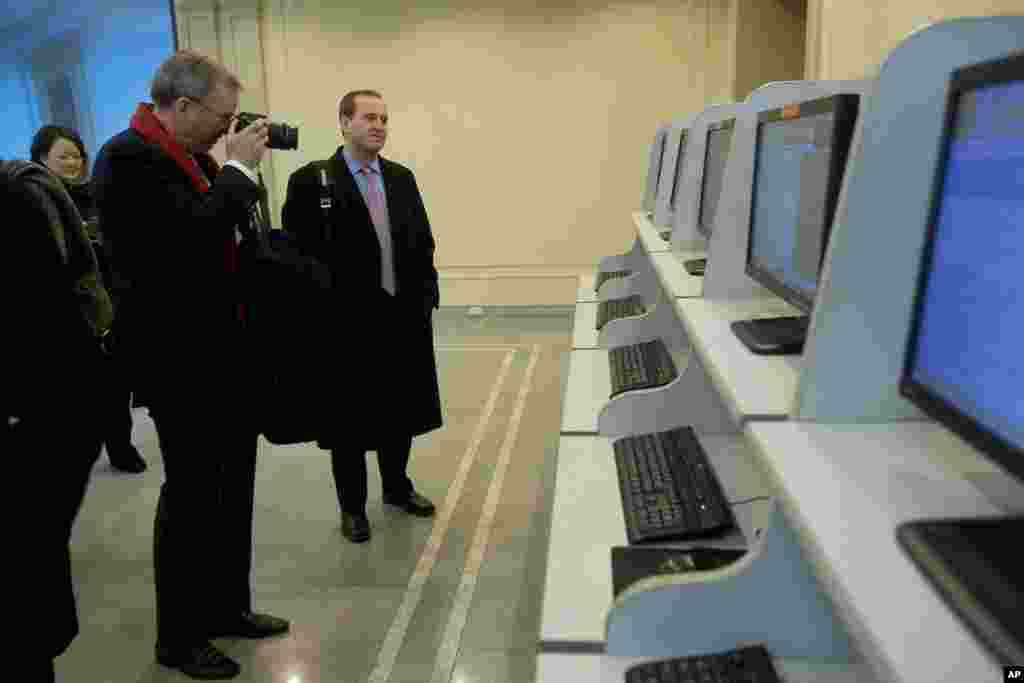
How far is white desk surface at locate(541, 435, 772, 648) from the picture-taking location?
4.12 ft

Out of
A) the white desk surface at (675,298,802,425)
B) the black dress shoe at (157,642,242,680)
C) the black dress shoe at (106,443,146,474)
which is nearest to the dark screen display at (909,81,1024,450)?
the white desk surface at (675,298,802,425)

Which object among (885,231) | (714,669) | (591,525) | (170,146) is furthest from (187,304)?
(885,231)

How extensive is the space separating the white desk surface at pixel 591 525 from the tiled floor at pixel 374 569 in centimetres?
68

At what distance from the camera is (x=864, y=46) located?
10.0 feet

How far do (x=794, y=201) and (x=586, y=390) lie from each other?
1.00m

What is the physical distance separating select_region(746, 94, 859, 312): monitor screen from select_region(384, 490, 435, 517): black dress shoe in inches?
68.4

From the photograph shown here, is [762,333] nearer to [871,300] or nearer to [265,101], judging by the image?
[871,300]

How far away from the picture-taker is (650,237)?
3.06 m

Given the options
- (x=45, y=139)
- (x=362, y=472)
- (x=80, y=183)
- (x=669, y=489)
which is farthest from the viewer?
(x=80, y=183)

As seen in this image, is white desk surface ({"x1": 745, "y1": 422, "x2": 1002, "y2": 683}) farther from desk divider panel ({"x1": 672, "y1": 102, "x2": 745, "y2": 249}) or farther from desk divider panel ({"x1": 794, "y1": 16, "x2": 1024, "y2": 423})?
desk divider panel ({"x1": 672, "y1": 102, "x2": 745, "y2": 249})

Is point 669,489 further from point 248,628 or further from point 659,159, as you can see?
point 659,159

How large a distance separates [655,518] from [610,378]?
0.95 meters

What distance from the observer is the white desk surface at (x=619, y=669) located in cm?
107

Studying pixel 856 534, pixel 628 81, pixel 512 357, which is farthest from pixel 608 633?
pixel 628 81
